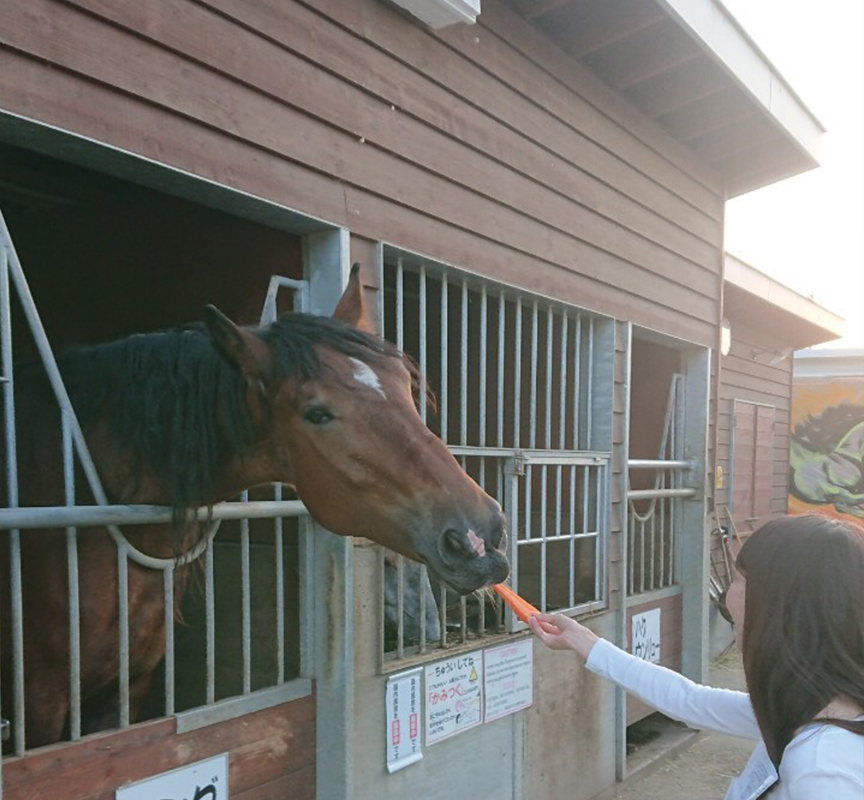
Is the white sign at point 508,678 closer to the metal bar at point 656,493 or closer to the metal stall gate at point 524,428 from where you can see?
the metal stall gate at point 524,428

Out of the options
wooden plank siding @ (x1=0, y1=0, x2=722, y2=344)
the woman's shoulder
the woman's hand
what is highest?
wooden plank siding @ (x1=0, y1=0, x2=722, y2=344)

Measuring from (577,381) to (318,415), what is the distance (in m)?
2.60

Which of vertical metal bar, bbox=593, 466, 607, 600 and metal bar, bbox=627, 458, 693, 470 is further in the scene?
metal bar, bbox=627, 458, 693, 470

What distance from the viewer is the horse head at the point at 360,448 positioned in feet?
6.18

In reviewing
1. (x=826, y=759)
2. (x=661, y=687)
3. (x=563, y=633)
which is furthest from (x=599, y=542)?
(x=826, y=759)

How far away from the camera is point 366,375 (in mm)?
2020

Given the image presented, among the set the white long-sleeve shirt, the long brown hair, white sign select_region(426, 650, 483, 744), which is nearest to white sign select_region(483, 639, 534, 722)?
white sign select_region(426, 650, 483, 744)

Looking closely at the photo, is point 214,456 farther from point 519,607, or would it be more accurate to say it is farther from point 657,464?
point 657,464

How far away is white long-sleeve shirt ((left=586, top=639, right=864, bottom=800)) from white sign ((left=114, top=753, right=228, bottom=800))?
3.89 ft

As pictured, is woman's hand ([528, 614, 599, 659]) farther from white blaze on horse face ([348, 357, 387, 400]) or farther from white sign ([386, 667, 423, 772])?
white sign ([386, 667, 423, 772])

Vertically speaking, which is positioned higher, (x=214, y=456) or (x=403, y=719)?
(x=214, y=456)

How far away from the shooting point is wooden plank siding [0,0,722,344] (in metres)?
2.01

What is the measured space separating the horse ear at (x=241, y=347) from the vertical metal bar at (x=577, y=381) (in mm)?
2507

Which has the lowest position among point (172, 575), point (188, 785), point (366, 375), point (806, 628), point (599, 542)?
point (188, 785)
